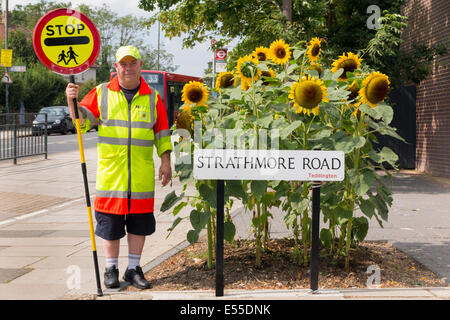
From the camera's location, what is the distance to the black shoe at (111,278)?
184 inches

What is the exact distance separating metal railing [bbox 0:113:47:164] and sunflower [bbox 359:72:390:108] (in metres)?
13.2

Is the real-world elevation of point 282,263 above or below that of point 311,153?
below

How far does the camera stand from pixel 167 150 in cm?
488

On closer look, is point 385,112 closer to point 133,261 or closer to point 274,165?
point 274,165

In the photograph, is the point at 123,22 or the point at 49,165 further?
the point at 123,22

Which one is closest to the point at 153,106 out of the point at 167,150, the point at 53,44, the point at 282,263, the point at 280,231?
the point at 167,150

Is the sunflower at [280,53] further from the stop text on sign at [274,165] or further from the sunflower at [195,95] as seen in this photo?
the stop text on sign at [274,165]

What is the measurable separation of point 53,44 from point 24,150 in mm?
13009

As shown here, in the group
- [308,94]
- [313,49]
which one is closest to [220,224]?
[308,94]
